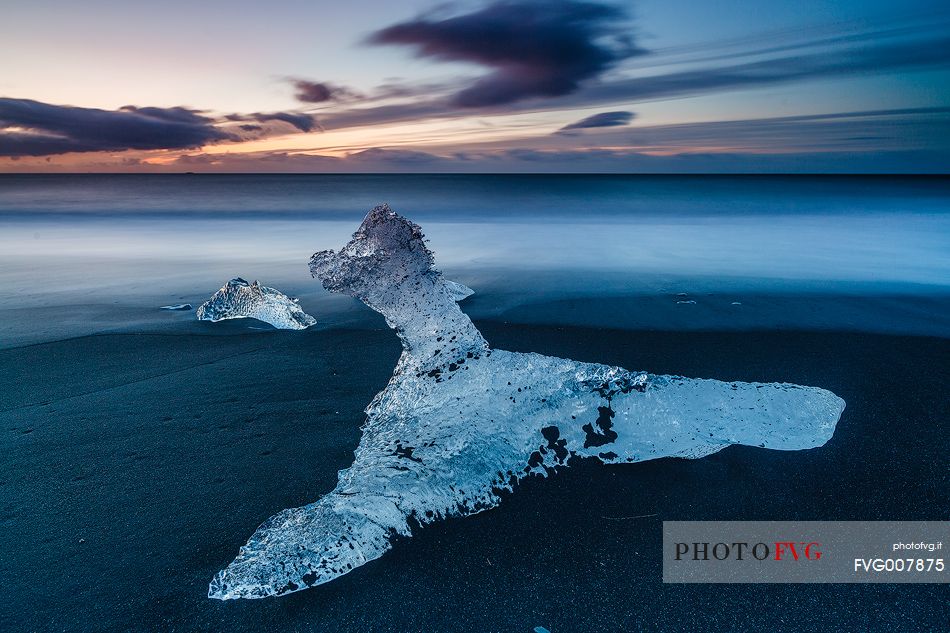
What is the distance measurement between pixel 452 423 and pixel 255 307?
3434mm

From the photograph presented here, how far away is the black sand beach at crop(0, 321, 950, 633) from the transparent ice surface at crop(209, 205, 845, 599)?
0.09 metres

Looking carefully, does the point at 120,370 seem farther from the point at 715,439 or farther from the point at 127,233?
the point at 127,233

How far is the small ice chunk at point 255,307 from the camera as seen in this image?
5.25 metres

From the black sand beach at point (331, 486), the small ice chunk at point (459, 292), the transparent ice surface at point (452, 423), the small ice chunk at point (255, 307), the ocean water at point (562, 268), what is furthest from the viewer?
the small ice chunk at point (459, 292)

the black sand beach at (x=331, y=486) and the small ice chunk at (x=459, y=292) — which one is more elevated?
the small ice chunk at (x=459, y=292)

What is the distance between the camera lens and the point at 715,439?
287cm

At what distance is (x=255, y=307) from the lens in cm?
541

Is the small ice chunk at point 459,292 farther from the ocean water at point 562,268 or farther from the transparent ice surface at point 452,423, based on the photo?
the transparent ice surface at point 452,423

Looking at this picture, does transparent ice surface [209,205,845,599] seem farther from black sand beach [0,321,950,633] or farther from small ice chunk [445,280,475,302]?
small ice chunk [445,280,475,302]

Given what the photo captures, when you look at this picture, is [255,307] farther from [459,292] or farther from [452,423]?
[452,423]

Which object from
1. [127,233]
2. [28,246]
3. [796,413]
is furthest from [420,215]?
[796,413]

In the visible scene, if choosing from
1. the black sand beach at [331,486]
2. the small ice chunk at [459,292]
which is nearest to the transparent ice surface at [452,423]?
the black sand beach at [331,486]

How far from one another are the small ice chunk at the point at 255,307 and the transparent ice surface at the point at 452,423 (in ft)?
6.44

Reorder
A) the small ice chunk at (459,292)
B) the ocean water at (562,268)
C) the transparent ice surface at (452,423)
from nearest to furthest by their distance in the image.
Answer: the transparent ice surface at (452,423)
the ocean water at (562,268)
the small ice chunk at (459,292)
